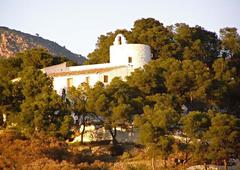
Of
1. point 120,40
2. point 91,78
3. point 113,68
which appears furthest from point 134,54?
point 91,78

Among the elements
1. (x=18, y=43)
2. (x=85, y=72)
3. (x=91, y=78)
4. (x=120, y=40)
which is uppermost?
(x=18, y=43)

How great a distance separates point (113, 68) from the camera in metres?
45.7

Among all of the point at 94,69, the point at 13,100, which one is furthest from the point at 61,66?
the point at 13,100

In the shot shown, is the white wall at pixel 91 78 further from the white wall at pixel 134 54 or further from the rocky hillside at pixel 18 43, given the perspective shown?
the rocky hillside at pixel 18 43

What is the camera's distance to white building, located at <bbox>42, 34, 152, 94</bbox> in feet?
147

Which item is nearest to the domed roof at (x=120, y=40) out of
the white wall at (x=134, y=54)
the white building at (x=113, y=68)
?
the white building at (x=113, y=68)

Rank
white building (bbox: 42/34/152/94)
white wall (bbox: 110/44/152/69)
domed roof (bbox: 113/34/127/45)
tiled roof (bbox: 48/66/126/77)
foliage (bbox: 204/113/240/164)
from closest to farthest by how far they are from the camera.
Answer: foliage (bbox: 204/113/240/164), white building (bbox: 42/34/152/94), tiled roof (bbox: 48/66/126/77), white wall (bbox: 110/44/152/69), domed roof (bbox: 113/34/127/45)

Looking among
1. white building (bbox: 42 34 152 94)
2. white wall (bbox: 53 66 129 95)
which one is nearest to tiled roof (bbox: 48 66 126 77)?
white building (bbox: 42 34 152 94)

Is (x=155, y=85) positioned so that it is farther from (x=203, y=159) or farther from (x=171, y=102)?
(x=203, y=159)

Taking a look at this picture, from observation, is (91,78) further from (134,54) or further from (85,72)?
(134,54)

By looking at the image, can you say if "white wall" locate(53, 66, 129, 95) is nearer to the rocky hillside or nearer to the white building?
the white building

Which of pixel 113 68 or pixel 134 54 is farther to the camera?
pixel 134 54

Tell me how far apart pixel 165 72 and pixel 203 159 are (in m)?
9.57

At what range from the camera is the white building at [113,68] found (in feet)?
147
